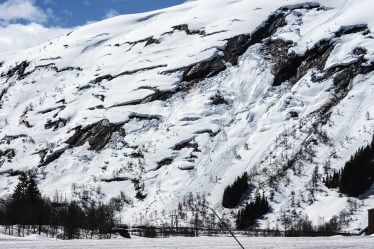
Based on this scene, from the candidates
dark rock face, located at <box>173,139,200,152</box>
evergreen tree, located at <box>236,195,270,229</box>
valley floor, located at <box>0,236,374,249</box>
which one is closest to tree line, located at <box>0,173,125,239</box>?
evergreen tree, located at <box>236,195,270,229</box>

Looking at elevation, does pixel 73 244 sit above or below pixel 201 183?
below

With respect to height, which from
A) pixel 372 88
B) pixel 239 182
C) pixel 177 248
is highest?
pixel 372 88

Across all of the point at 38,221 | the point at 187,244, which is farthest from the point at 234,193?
the point at 187,244

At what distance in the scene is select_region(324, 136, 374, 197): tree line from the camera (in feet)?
487

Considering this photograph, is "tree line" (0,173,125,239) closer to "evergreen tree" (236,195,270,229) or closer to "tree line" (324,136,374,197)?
"evergreen tree" (236,195,270,229)

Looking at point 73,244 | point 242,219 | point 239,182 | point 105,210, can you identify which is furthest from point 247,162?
point 73,244

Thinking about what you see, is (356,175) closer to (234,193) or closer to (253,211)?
(253,211)

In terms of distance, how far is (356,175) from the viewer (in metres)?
147

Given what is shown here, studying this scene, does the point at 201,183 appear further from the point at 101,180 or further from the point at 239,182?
the point at 101,180

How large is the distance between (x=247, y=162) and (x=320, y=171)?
23.0 m

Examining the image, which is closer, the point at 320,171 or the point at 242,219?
the point at 242,219

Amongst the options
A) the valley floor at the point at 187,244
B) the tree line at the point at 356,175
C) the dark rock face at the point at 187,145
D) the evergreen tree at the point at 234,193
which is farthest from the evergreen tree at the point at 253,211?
the valley floor at the point at 187,244

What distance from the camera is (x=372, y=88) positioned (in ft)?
630

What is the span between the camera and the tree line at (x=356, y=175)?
148500 mm
